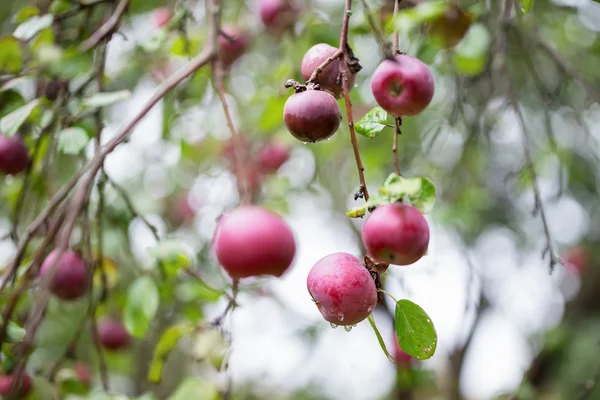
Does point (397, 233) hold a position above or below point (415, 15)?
below

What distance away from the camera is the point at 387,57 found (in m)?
0.58

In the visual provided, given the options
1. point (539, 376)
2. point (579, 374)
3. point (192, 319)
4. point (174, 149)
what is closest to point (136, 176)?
point (174, 149)

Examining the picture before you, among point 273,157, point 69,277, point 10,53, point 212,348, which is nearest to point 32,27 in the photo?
point 10,53

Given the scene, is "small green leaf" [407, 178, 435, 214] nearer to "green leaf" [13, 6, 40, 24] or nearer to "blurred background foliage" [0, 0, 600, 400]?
"blurred background foliage" [0, 0, 600, 400]

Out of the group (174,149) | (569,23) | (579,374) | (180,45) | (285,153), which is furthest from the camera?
(579,374)

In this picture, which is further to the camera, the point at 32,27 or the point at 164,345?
the point at 164,345

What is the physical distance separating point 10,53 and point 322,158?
105cm

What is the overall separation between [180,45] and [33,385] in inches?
29.8

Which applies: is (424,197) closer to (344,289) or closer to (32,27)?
(344,289)

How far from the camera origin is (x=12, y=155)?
0.95 m

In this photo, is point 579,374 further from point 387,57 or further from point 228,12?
point 387,57

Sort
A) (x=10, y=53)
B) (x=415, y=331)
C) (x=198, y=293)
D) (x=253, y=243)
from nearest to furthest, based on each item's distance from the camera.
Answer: (x=253, y=243), (x=415, y=331), (x=10, y=53), (x=198, y=293)

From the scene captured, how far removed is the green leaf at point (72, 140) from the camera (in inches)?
32.7

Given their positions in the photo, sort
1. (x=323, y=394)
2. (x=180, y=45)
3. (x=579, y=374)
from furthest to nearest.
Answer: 1. (x=323, y=394)
2. (x=579, y=374)
3. (x=180, y=45)
